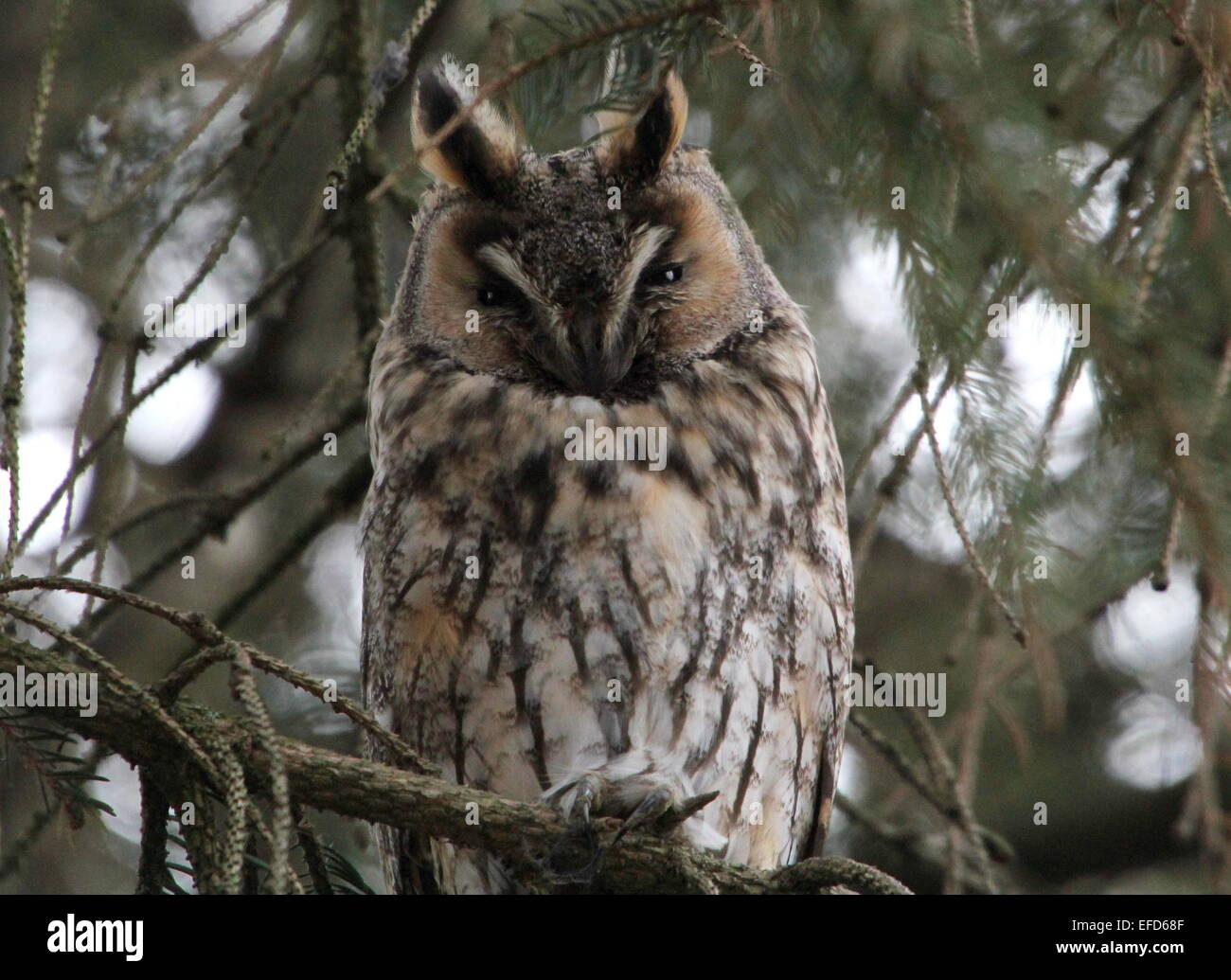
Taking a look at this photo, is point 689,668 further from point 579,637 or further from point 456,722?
point 456,722

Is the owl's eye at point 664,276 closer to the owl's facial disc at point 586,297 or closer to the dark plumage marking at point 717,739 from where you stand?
the owl's facial disc at point 586,297

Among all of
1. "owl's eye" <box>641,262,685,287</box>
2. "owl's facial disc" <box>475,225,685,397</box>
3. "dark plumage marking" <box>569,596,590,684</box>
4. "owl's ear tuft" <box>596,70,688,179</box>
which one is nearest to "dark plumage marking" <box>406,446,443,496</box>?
"owl's facial disc" <box>475,225,685,397</box>

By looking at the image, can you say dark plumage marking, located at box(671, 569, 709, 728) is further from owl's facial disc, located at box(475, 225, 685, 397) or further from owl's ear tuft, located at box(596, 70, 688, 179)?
owl's ear tuft, located at box(596, 70, 688, 179)

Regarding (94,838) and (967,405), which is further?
(94,838)

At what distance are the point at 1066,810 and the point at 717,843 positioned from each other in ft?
7.83

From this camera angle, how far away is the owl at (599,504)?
2340mm

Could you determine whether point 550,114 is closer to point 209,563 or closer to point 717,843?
point 717,843

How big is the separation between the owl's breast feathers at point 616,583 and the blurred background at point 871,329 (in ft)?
0.61

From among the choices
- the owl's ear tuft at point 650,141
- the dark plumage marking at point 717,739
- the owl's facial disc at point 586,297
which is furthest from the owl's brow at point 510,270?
the dark plumage marking at point 717,739

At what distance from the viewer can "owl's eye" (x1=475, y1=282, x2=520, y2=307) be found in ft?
8.07

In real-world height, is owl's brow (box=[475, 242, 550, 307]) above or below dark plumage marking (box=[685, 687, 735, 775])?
above

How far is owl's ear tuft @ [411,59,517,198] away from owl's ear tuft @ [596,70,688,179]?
19cm
